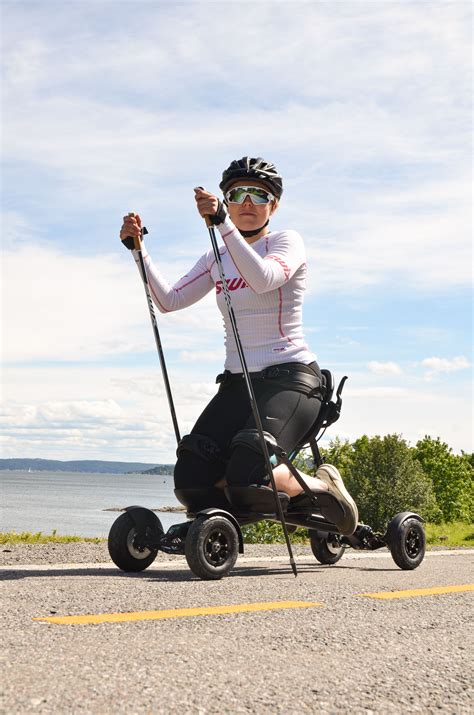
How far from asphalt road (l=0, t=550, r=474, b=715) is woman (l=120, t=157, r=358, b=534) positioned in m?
0.84

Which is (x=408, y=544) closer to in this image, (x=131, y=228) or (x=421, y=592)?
(x=421, y=592)

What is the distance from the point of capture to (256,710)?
238 centimetres

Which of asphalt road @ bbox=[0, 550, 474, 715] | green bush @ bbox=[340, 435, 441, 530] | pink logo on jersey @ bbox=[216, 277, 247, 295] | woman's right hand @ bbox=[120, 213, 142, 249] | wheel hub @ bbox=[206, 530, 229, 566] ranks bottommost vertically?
asphalt road @ bbox=[0, 550, 474, 715]

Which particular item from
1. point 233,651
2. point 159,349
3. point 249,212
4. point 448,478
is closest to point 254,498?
point 159,349

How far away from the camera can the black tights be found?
5.42m

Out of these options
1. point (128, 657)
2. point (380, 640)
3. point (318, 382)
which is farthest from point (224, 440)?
point (128, 657)

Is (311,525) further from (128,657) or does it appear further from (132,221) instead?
(128,657)

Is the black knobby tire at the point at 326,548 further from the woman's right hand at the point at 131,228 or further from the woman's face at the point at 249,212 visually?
the woman's right hand at the point at 131,228

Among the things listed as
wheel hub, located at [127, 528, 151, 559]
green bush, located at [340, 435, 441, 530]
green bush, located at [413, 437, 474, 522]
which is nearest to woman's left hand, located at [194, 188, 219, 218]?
wheel hub, located at [127, 528, 151, 559]

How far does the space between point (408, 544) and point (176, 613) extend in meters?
3.02

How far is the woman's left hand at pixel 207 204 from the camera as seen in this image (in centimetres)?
534

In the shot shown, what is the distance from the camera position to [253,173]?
19.8ft

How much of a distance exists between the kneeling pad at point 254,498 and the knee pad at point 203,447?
10.8 inches

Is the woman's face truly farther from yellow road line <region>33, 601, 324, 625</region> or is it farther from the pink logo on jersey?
yellow road line <region>33, 601, 324, 625</region>
